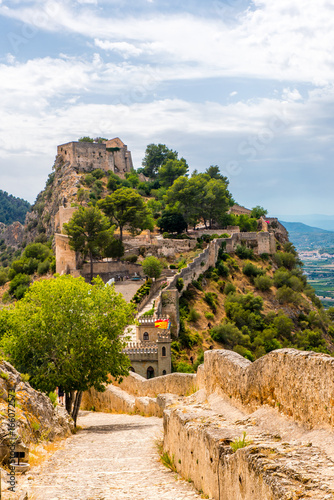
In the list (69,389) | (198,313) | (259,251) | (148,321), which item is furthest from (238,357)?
(259,251)

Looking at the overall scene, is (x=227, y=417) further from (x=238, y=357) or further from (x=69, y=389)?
(x=69, y=389)

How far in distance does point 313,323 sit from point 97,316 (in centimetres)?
3502

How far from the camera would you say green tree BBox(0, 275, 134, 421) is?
13.9 m

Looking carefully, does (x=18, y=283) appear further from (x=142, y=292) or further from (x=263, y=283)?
(x=263, y=283)

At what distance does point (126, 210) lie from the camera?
1998 inches

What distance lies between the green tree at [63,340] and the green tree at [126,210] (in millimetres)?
35428

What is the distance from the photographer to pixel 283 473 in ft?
13.6

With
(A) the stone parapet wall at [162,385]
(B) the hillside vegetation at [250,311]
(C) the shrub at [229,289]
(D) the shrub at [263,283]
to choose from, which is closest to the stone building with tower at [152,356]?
(B) the hillside vegetation at [250,311]

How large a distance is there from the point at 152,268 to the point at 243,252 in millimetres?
11539

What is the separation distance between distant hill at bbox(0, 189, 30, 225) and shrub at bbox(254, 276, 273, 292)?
4341 inches

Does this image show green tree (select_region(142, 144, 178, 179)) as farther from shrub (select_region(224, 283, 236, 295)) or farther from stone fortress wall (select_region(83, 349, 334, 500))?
stone fortress wall (select_region(83, 349, 334, 500))

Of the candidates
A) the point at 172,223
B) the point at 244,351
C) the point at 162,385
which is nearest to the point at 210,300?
the point at 244,351

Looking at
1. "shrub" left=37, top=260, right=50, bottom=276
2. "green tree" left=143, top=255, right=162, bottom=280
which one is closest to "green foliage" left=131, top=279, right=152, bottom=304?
"green tree" left=143, top=255, right=162, bottom=280

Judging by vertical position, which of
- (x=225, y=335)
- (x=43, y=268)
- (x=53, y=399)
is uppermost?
(x=43, y=268)
